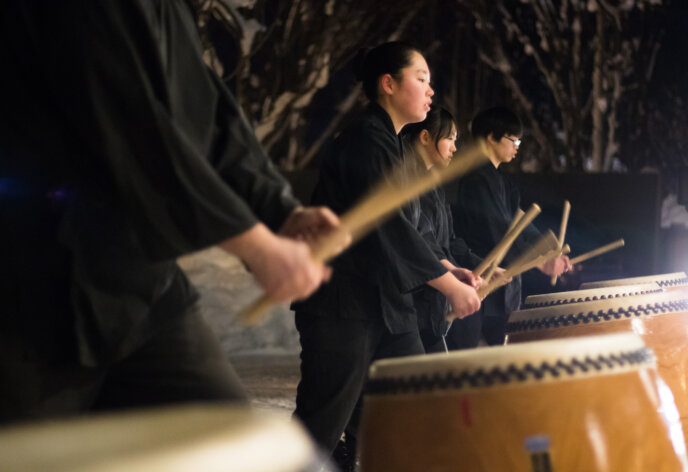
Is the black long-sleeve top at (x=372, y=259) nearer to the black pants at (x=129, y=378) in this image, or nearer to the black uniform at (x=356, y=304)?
the black uniform at (x=356, y=304)

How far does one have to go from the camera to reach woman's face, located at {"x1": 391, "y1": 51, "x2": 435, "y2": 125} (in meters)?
2.75

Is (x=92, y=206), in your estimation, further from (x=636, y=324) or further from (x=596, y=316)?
(x=636, y=324)

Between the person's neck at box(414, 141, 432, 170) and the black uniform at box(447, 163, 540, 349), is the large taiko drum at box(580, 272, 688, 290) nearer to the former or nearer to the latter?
the black uniform at box(447, 163, 540, 349)

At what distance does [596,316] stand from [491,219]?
1.58 metres

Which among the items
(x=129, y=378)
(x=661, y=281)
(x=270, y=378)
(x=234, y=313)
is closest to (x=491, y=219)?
(x=661, y=281)

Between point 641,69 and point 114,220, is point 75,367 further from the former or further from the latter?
point 641,69

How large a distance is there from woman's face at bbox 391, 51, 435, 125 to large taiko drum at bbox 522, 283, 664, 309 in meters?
0.66

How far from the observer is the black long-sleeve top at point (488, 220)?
379 cm

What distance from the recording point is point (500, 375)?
4.51ft

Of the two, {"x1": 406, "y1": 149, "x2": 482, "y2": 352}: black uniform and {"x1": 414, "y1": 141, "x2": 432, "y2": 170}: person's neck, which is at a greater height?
{"x1": 414, "y1": 141, "x2": 432, "y2": 170}: person's neck

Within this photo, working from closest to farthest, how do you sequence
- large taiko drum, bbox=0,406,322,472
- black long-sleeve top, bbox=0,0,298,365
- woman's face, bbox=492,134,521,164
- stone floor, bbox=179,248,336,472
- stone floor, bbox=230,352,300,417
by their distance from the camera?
large taiko drum, bbox=0,406,322,472 < black long-sleeve top, bbox=0,0,298,365 < woman's face, bbox=492,134,521,164 < stone floor, bbox=230,352,300,417 < stone floor, bbox=179,248,336,472

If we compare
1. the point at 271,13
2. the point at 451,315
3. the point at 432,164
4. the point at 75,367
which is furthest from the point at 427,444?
the point at 271,13

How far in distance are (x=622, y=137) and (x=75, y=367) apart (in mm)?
7542

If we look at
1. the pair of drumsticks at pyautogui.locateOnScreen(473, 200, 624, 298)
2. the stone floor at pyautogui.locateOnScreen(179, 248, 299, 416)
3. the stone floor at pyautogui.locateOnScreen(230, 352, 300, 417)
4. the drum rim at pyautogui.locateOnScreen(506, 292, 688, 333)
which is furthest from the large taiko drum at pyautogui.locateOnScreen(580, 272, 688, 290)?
the stone floor at pyautogui.locateOnScreen(179, 248, 299, 416)
